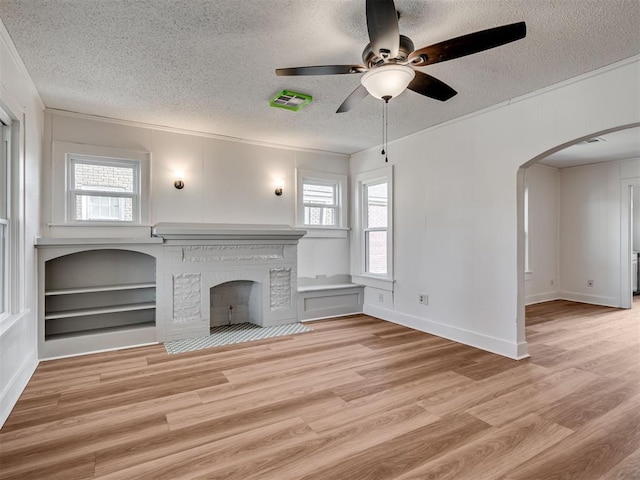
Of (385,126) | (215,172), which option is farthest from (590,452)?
(215,172)

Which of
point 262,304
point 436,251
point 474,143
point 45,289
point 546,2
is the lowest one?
point 262,304

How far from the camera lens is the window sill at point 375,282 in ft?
17.0

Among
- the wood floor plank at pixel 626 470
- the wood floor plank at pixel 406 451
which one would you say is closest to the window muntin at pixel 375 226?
the wood floor plank at pixel 406 451

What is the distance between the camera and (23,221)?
117 inches

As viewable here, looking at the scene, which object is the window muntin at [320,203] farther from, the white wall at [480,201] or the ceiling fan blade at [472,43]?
the ceiling fan blade at [472,43]

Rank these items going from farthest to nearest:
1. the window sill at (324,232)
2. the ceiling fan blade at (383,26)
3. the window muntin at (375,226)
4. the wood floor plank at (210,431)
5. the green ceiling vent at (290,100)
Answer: the window sill at (324,232)
the window muntin at (375,226)
the green ceiling vent at (290,100)
the wood floor plank at (210,431)
the ceiling fan blade at (383,26)

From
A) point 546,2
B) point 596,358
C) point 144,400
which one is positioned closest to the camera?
point 546,2

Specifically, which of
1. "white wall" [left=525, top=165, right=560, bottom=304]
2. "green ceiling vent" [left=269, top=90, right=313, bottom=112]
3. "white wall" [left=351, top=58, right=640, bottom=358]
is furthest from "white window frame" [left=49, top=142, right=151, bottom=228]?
"white wall" [left=525, top=165, right=560, bottom=304]

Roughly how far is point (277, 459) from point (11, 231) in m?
2.66

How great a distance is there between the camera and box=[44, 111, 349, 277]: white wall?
13.7 ft

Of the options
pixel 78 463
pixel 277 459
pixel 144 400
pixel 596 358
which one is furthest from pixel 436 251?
pixel 78 463

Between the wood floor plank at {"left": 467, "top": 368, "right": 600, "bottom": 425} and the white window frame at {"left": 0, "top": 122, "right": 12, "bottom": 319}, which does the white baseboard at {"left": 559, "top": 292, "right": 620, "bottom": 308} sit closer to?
the wood floor plank at {"left": 467, "top": 368, "right": 600, "bottom": 425}

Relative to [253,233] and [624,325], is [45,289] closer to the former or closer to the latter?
[253,233]

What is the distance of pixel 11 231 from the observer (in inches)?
110
